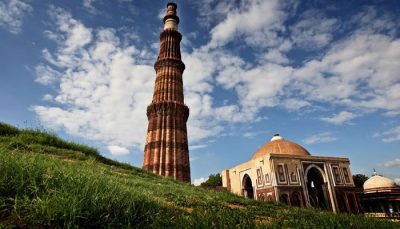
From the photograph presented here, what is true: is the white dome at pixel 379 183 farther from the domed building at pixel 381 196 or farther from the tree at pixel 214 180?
the tree at pixel 214 180

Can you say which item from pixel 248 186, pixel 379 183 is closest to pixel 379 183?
pixel 379 183

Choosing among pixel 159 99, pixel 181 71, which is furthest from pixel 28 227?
pixel 181 71

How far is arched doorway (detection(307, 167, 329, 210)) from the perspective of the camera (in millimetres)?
26625

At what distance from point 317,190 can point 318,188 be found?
0.26m

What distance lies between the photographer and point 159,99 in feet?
82.0

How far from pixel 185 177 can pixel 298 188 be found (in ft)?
37.0

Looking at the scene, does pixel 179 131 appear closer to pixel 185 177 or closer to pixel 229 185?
pixel 185 177

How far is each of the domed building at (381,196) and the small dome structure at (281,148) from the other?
891 cm

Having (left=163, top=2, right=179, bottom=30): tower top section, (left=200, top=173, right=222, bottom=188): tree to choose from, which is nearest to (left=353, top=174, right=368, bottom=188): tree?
(left=200, top=173, right=222, bottom=188): tree

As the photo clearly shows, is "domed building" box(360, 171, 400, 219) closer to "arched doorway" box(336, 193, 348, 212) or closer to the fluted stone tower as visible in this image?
"arched doorway" box(336, 193, 348, 212)

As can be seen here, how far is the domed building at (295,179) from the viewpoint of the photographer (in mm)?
24625

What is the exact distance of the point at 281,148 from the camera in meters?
29.8

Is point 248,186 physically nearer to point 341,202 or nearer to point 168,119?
point 341,202

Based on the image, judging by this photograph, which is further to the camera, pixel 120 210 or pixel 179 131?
pixel 179 131
